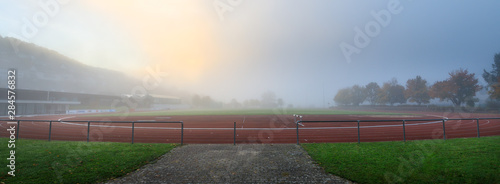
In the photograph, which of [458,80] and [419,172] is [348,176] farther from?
[458,80]

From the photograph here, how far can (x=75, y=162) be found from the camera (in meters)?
6.72

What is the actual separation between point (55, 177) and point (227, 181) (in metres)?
4.51

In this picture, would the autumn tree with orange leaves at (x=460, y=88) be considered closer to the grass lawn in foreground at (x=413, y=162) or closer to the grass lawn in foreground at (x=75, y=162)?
the grass lawn in foreground at (x=413, y=162)

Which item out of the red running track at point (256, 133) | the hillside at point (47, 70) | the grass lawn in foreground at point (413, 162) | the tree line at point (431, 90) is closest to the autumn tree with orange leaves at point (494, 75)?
the tree line at point (431, 90)

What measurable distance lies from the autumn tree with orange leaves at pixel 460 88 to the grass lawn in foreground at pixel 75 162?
70.2 metres

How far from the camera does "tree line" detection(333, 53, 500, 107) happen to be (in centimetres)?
5159

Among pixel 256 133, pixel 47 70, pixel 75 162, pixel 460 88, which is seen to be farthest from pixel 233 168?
pixel 47 70

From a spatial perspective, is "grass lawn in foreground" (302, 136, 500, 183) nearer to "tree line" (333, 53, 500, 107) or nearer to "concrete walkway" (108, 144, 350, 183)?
"concrete walkway" (108, 144, 350, 183)

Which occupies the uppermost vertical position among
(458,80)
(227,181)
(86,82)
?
(86,82)

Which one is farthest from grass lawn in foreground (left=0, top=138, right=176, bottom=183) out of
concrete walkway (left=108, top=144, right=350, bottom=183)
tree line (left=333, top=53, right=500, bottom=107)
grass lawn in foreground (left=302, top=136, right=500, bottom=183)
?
tree line (left=333, top=53, right=500, bottom=107)

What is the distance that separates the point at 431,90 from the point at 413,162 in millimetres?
72150

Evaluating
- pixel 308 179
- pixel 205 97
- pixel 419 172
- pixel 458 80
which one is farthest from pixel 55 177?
pixel 205 97

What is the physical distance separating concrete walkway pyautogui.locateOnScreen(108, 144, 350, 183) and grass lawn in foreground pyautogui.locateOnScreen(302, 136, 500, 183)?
0.66 m

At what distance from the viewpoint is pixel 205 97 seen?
481 ft
